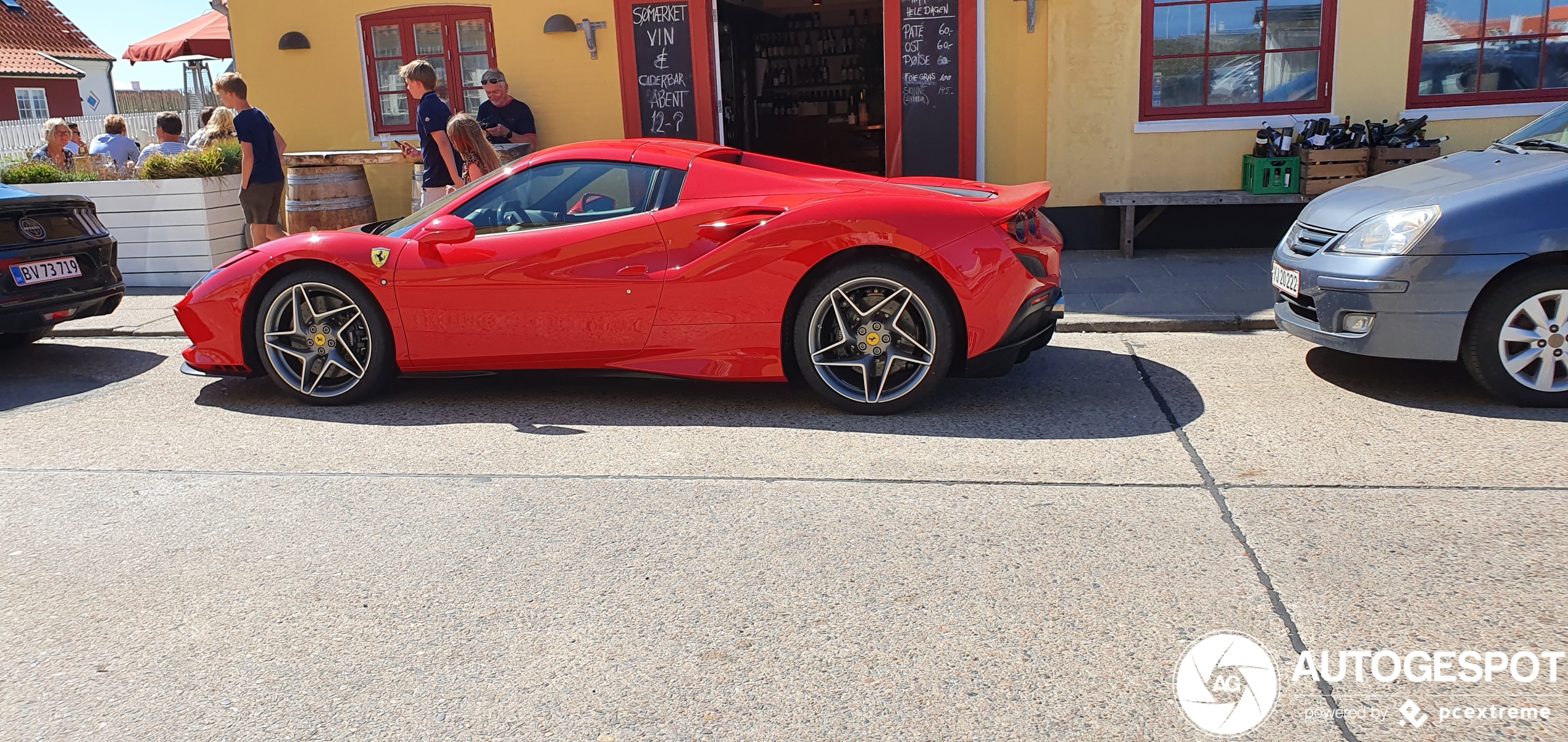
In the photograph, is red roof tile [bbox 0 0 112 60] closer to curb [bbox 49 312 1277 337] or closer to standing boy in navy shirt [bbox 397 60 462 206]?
standing boy in navy shirt [bbox 397 60 462 206]

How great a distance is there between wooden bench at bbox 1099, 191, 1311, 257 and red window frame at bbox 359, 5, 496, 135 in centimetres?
588

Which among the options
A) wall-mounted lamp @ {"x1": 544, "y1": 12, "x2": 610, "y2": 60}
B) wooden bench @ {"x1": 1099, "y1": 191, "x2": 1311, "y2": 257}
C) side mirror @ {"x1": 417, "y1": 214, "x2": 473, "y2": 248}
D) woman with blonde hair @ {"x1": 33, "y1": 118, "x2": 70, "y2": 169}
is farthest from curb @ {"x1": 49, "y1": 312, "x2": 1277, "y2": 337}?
woman with blonde hair @ {"x1": 33, "y1": 118, "x2": 70, "y2": 169}

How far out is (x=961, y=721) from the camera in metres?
2.77

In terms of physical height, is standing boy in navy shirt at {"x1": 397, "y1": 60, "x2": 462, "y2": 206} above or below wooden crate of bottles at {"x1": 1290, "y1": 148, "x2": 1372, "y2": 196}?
above

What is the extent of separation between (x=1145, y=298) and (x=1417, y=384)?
2.36 m

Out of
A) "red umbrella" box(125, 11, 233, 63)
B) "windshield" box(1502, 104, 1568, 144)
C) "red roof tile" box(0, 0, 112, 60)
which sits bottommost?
"windshield" box(1502, 104, 1568, 144)

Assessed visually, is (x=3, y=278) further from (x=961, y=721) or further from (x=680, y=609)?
(x=961, y=721)

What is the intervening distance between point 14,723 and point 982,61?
8432 millimetres

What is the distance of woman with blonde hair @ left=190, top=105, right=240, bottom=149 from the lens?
35.3 ft

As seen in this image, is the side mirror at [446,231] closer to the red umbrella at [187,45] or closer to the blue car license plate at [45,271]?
the blue car license plate at [45,271]

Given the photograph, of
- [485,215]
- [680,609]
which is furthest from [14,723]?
[485,215]

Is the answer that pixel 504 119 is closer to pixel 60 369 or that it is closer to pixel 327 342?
pixel 60 369

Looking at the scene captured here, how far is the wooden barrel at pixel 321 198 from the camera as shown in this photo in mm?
8500

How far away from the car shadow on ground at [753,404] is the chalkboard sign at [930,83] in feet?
12.0
